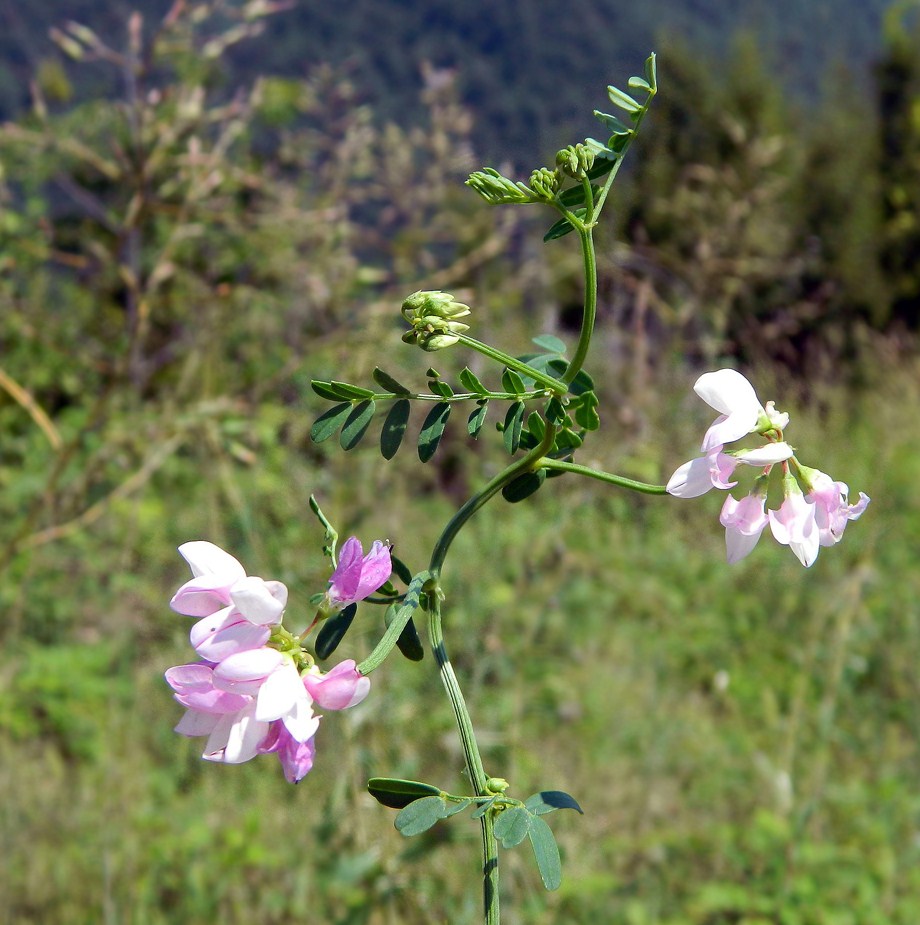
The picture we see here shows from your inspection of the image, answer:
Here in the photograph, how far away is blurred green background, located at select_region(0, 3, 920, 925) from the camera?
1.77 m

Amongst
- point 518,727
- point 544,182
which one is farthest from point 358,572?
point 518,727

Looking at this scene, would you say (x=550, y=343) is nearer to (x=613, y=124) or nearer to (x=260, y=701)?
(x=613, y=124)

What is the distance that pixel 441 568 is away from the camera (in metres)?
0.52

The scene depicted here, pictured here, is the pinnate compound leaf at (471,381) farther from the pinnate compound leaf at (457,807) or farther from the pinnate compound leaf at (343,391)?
the pinnate compound leaf at (457,807)

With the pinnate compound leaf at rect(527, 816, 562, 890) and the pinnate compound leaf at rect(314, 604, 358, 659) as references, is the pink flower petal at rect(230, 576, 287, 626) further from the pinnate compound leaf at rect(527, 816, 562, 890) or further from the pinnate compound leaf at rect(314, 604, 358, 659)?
the pinnate compound leaf at rect(527, 816, 562, 890)

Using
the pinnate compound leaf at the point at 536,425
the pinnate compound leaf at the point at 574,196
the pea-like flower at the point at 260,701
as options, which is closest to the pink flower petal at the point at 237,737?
the pea-like flower at the point at 260,701

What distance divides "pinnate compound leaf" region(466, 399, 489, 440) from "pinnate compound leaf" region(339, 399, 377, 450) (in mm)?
61

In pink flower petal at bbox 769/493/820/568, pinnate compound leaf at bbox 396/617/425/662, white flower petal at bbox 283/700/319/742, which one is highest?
pink flower petal at bbox 769/493/820/568

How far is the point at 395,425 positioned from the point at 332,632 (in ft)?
0.42

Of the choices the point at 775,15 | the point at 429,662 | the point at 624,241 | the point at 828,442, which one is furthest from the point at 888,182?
the point at 429,662

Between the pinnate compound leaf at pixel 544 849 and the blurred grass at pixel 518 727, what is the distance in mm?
740

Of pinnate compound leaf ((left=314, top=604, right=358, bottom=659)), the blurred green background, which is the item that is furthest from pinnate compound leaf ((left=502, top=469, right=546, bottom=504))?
the blurred green background

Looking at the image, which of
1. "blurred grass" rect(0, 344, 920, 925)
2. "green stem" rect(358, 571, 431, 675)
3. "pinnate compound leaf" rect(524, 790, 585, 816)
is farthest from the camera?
"blurred grass" rect(0, 344, 920, 925)

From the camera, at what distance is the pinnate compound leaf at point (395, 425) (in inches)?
22.6
